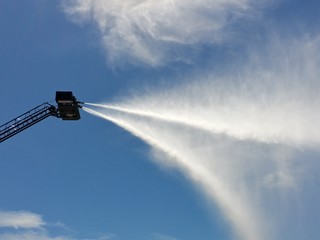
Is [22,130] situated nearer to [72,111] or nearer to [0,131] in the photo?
[0,131]

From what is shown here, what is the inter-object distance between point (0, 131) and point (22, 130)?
15.5 ft

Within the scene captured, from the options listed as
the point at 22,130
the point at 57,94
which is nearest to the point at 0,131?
the point at 22,130

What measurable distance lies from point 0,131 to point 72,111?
60.3 feet

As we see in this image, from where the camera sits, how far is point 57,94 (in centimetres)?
7994

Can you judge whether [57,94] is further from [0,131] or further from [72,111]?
[0,131]

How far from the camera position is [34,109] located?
294ft

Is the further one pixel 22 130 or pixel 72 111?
pixel 22 130

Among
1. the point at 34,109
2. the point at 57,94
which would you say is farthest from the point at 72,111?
the point at 34,109

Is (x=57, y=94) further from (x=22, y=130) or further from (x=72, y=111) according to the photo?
(x=22, y=130)

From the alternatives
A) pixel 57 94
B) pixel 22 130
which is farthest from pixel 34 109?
pixel 57 94

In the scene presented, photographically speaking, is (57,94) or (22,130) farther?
(22,130)

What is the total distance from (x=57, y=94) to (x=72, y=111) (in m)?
4.80

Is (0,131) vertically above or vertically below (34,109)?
below

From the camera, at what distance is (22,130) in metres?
89.6
